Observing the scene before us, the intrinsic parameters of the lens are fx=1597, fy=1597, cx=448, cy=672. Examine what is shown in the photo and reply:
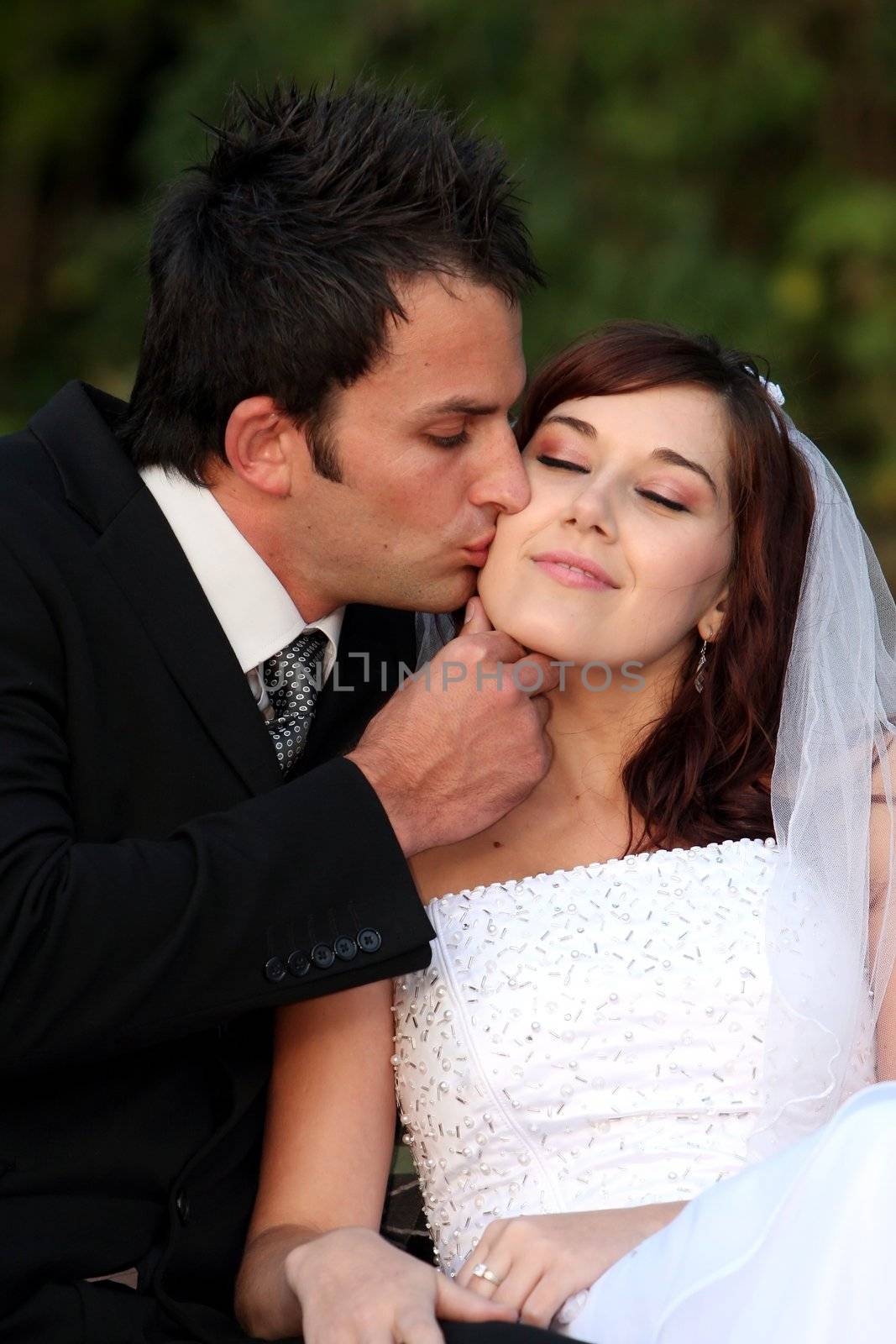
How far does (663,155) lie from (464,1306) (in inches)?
280

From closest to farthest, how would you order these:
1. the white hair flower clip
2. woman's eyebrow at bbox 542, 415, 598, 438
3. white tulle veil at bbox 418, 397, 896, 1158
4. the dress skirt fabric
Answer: the dress skirt fabric < white tulle veil at bbox 418, 397, 896, 1158 < woman's eyebrow at bbox 542, 415, 598, 438 < the white hair flower clip

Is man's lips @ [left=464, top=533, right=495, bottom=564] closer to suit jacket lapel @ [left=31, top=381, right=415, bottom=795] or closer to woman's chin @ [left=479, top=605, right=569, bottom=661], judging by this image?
woman's chin @ [left=479, top=605, right=569, bottom=661]

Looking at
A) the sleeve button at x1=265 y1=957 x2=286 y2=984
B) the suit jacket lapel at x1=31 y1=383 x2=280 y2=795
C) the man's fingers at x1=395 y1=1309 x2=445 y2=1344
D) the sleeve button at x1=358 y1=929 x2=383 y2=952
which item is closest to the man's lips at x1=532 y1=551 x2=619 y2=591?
the suit jacket lapel at x1=31 y1=383 x2=280 y2=795

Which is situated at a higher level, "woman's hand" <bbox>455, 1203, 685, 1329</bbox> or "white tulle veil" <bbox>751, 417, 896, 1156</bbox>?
"white tulle veil" <bbox>751, 417, 896, 1156</bbox>

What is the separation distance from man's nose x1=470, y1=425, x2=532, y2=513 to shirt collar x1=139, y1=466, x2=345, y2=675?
421mm

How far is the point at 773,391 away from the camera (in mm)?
3279

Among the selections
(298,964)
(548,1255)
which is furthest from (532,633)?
(548,1255)

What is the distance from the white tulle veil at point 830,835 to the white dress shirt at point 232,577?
0.97 meters

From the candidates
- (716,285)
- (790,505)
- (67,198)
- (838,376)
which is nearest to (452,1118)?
(790,505)

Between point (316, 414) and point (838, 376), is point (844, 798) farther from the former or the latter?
point (838, 376)

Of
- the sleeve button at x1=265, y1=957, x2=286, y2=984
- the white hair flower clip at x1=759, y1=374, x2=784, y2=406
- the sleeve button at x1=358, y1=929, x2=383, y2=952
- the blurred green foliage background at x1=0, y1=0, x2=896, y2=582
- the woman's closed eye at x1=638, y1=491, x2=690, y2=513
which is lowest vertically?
the sleeve button at x1=265, y1=957, x2=286, y2=984

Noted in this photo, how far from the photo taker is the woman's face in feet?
9.79

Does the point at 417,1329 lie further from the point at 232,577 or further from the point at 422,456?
the point at 422,456

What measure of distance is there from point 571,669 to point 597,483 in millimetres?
406
